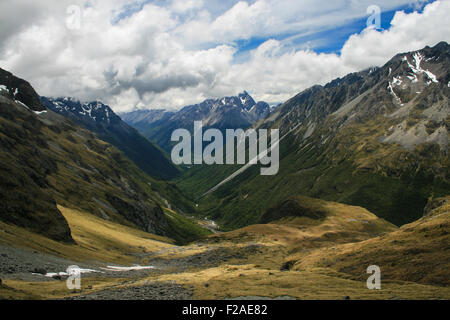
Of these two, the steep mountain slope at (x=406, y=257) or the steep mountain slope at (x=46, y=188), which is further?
the steep mountain slope at (x=46, y=188)

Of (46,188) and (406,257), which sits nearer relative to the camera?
(406,257)

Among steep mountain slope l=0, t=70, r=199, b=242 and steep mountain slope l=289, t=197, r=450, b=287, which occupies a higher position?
steep mountain slope l=0, t=70, r=199, b=242

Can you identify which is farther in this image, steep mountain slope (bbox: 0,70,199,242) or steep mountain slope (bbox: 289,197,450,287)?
steep mountain slope (bbox: 0,70,199,242)

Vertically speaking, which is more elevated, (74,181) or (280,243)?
(74,181)

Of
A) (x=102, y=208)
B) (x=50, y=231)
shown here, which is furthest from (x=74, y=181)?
(x=50, y=231)

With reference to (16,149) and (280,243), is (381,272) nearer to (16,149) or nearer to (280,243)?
(280,243)

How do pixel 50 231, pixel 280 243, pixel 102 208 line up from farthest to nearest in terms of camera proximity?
1. pixel 102 208
2. pixel 280 243
3. pixel 50 231

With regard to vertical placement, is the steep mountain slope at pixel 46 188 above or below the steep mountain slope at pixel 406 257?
above

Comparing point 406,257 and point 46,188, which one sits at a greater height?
point 46,188
